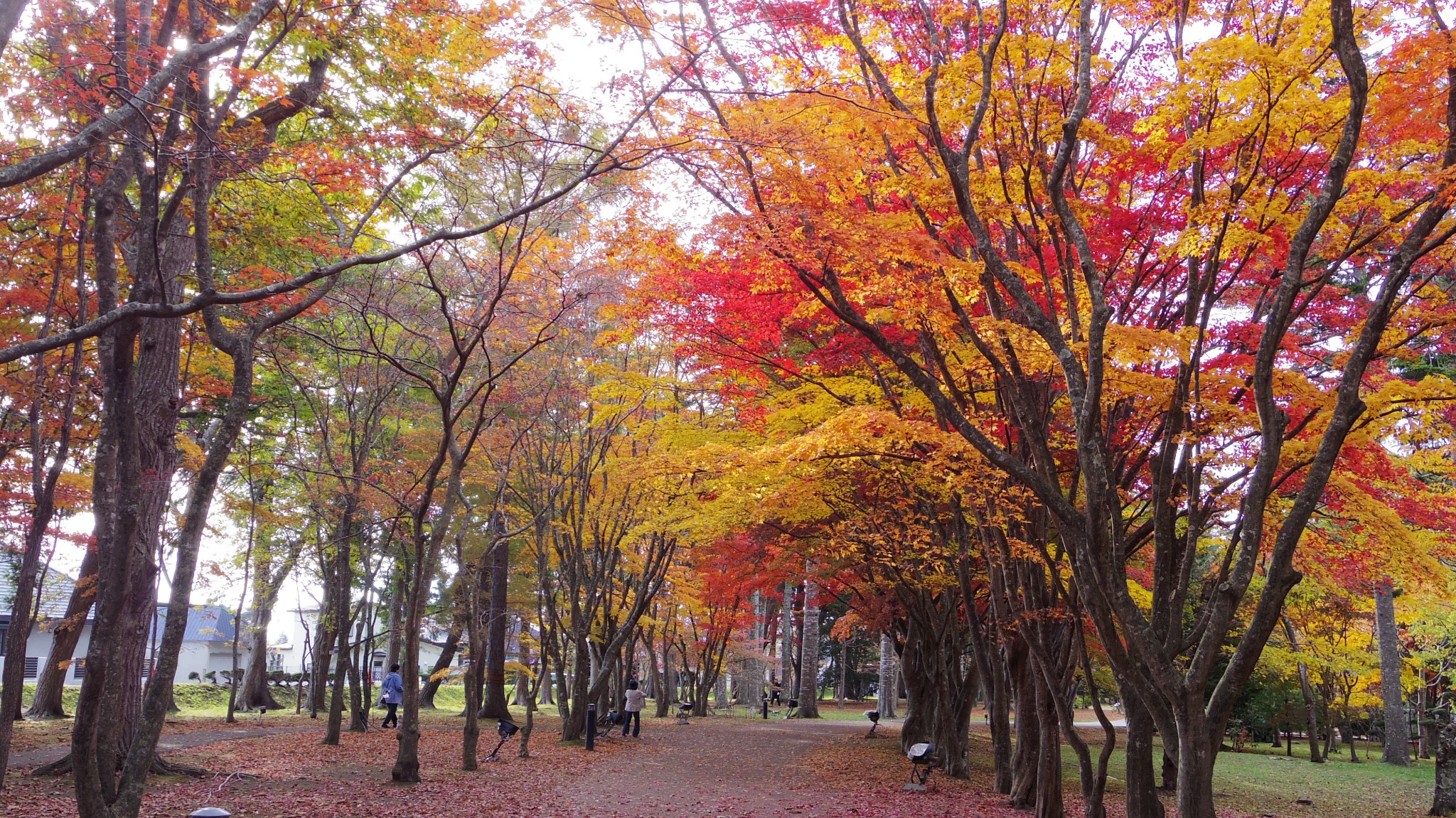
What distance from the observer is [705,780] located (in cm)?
1254

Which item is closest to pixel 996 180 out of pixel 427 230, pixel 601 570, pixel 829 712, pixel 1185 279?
pixel 1185 279

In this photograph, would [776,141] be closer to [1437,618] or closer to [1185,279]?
[1185,279]

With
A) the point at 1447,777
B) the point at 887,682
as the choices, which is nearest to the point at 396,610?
the point at 887,682

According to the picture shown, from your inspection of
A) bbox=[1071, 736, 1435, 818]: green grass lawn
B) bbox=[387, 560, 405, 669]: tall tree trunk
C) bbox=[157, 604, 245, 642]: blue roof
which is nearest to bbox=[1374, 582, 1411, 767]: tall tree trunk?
bbox=[1071, 736, 1435, 818]: green grass lawn

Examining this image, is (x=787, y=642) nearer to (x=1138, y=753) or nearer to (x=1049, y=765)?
(x=1049, y=765)

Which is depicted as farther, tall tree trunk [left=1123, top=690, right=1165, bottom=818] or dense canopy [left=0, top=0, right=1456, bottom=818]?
tall tree trunk [left=1123, top=690, right=1165, bottom=818]

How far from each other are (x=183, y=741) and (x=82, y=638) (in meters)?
26.0

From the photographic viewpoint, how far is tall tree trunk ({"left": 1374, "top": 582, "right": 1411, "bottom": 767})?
2059 cm

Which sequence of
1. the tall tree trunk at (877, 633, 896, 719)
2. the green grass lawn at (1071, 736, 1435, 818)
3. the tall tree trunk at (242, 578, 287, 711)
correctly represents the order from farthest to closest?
the tall tree trunk at (877, 633, 896, 719) → the tall tree trunk at (242, 578, 287, 711) → the green grass lawn at (1071, 736, 1435, 818)

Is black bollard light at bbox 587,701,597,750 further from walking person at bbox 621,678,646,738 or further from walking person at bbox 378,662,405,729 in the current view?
walking person at bbox 378,662,405,729

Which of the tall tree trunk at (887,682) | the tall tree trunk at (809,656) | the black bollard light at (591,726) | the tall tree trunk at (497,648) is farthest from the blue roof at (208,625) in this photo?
the black bollard light at (591,726)

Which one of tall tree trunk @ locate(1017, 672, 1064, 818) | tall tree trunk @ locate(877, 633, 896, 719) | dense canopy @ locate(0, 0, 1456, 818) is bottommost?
tall tree trunk @ locate(877, 633, 896, 719)

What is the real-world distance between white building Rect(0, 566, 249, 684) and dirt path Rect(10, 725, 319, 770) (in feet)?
4.46

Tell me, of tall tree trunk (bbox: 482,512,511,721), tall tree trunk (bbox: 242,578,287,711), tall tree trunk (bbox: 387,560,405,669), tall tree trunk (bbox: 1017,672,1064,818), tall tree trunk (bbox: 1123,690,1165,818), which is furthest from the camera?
tall tree trunk (bbox: 242,578,287,711)
